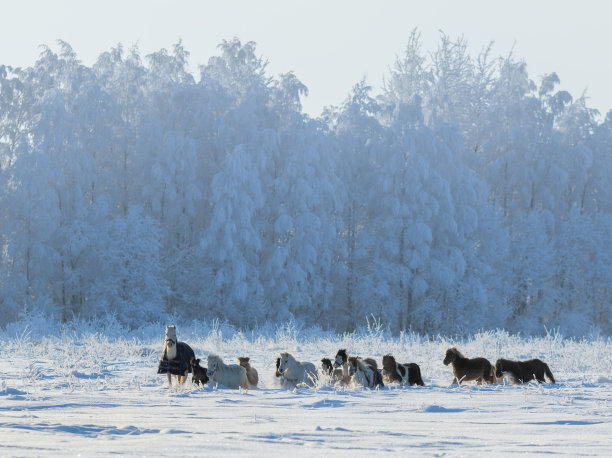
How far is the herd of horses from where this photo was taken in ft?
31.8

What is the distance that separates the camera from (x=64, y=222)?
1308 inches

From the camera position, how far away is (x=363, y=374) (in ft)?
31.7

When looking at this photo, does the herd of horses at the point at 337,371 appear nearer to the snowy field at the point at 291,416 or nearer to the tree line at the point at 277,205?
the snowy field at the point at 291,416

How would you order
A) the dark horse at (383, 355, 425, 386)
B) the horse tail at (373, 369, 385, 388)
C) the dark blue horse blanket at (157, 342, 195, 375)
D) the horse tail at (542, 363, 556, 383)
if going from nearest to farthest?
1. the dark blue horse blanket at (157, 342, 195, 375)
2. the horse tail at (373, 369, 385, 388)
3. the dark horse at (383, 355, 425, 386)
4. the horse tail at (542, 363, 556, 383)

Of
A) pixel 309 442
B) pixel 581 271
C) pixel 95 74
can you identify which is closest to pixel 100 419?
pixel 309 442

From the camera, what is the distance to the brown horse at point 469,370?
1017 cm

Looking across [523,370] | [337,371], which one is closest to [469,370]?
[523,370]

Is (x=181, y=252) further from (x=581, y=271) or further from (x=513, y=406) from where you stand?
(x=513, y=406)

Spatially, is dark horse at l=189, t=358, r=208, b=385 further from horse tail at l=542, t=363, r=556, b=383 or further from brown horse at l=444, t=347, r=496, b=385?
horse tail at l=542, t=363, r=556, b=383

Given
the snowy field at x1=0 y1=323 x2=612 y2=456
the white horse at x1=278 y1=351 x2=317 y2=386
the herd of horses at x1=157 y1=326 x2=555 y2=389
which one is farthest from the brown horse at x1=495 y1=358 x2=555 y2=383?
the white horse at x1=278 y1=351 x2=317 y2=386

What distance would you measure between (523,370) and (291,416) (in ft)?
14.9

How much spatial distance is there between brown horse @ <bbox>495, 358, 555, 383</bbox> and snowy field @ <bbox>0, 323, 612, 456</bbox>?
0.30 meters

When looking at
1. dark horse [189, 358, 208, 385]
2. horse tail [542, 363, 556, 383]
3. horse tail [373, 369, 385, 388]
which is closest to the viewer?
horse tail [373, 369, 385, 388]

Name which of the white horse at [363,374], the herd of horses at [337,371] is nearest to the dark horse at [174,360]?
the herd of horses at [337,371]
